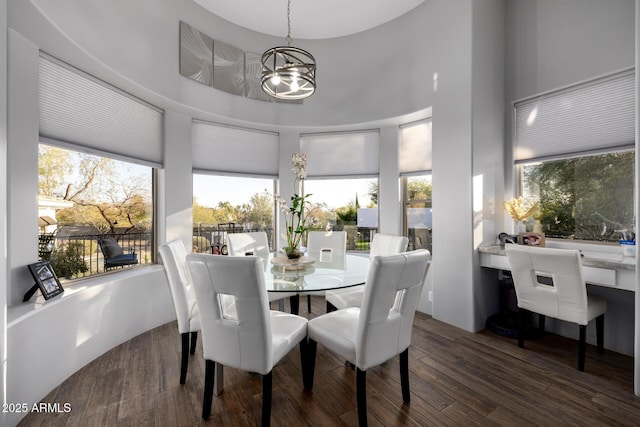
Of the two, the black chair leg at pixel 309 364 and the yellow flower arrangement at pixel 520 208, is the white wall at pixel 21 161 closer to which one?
the black chair leg at pixel 309 364

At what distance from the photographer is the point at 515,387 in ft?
6.56

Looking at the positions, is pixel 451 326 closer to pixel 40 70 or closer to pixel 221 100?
pixel 221 100

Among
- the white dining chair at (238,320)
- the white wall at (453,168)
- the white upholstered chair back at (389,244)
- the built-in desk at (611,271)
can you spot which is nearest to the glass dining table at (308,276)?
the white upholstered chair back at (389,244)

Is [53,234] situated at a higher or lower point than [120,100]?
lower

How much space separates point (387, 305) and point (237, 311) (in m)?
0.83

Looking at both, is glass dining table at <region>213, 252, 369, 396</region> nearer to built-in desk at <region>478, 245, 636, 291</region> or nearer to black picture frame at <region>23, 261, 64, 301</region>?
black picture frame at <region>23, 261, 64, 301</region>

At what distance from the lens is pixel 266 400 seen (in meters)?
1.54

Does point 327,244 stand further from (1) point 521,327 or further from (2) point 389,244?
(1) point 521,327

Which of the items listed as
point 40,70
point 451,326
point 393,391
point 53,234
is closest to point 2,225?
point 53,234

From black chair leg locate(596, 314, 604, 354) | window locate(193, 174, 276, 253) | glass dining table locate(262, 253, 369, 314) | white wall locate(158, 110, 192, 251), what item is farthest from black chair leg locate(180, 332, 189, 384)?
black chair leg locate(596, 314, 604, 354)

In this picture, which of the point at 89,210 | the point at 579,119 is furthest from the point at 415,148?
the point at 89,210

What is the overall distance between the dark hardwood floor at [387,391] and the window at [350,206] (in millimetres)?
1981

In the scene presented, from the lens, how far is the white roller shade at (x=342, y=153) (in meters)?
4.16

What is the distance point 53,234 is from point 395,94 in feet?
12.8
